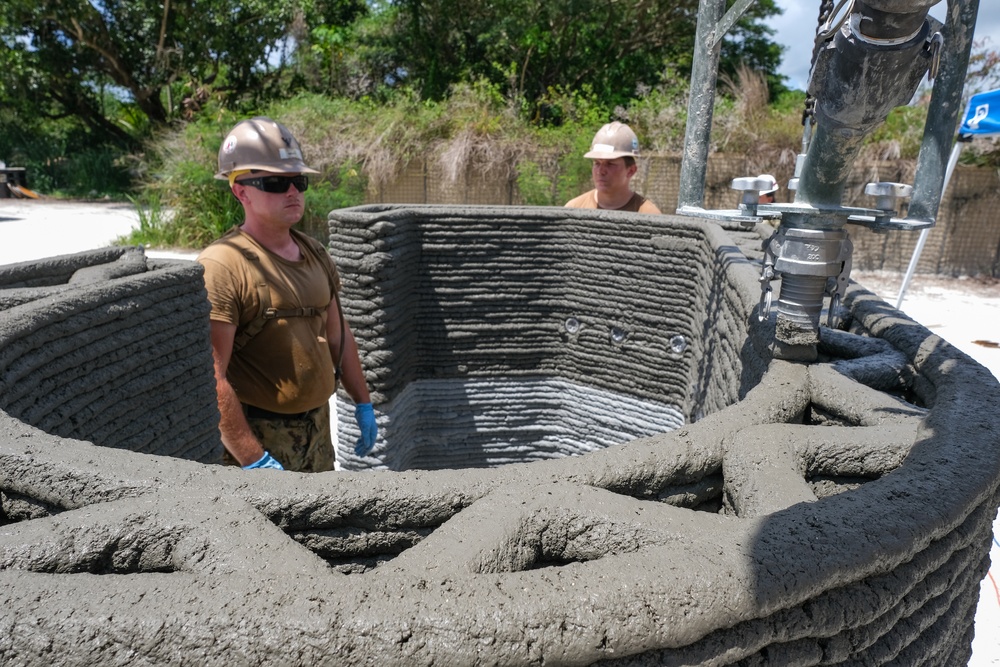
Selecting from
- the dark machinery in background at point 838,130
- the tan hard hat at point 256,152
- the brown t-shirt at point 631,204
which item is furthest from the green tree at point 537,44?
the dark machinery in background at point 838,130

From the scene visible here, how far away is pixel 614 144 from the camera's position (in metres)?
4.91

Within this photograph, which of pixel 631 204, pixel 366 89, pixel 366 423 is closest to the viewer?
pixel 366 423

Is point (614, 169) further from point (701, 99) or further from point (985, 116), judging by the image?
point (985, 116)

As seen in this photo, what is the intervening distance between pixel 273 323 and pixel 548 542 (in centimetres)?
186

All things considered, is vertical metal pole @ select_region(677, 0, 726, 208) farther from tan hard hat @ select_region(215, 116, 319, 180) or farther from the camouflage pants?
the camouflage pants

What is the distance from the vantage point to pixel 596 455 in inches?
58.2

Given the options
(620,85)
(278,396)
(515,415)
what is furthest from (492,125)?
(278,396)

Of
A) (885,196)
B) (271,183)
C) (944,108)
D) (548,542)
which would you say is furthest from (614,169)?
(548,542)

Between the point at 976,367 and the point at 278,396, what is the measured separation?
91.3 inches

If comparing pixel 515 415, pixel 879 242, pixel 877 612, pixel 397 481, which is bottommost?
pixel 515 415

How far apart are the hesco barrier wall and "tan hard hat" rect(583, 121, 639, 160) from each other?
3.14 metres

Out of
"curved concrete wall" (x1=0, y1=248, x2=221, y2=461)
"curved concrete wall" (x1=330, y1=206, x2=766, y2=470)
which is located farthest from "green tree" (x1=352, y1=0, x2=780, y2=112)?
"curved concrete wall" (x1=0, y1=248, x2=221, y2=461)

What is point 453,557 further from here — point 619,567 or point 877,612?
point 877,612

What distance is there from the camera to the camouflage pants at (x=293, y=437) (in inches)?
116
